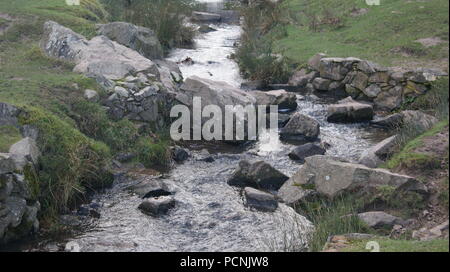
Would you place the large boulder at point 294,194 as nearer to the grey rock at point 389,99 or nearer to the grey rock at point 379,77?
the grey rock at point 389,99

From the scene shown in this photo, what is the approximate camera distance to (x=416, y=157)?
34.1 ft

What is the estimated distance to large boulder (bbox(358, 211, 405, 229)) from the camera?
881 cm

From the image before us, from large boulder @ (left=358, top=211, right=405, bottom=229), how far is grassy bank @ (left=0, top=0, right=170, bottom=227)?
5.33 metres

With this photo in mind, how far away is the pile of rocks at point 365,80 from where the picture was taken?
16.3 metres

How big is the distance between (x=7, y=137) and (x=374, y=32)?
15.4 meters

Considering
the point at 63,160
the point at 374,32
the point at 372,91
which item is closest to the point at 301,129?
the point at 372,91

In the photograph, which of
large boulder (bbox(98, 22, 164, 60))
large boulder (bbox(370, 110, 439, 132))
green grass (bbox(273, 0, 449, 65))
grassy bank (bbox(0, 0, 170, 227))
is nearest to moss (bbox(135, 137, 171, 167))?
grassy bank (bbox(0, 0, 170, 227))

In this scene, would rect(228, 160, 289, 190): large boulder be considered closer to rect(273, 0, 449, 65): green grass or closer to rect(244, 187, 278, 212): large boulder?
rect(244, 187, 278, 212): large boulder

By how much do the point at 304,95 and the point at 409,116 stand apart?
4.67 m

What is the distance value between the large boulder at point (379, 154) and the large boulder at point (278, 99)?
5200mm

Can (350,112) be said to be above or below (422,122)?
below

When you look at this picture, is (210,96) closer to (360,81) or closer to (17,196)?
(360,81)
